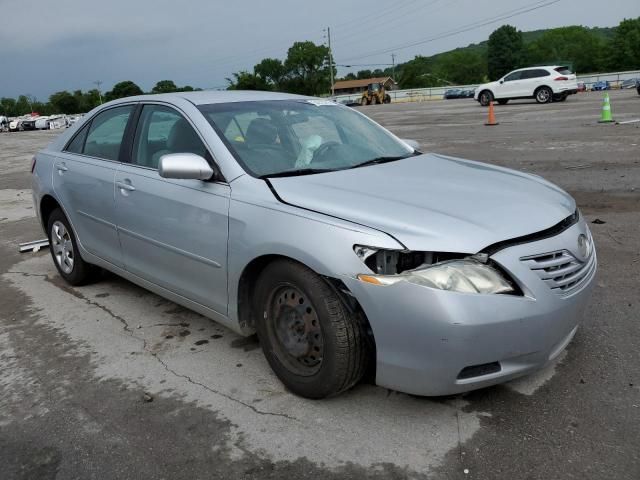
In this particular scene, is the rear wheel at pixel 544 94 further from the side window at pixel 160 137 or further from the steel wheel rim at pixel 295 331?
the steel wheel rim at pixel 295 331

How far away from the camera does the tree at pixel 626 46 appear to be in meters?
A: 104

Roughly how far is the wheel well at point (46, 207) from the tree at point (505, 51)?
118673 millimetres

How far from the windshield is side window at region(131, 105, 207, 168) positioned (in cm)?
17

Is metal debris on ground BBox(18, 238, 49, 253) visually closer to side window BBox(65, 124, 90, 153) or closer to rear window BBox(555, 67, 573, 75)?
side window BBox(65, 124, 90, 153)

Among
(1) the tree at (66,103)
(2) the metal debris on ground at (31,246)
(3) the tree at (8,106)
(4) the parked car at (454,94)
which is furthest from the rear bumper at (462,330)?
→ (3) the tree at (8,106)

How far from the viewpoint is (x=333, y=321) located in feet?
8.93

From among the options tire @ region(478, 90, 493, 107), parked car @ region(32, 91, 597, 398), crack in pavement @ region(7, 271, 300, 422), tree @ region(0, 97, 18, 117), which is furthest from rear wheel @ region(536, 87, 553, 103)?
tree @ region(0, 97, 18, 117)

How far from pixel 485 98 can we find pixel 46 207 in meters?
27.6

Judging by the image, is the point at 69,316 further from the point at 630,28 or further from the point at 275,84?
the point at 630,28

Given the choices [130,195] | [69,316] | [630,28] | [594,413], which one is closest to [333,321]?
[594,413]

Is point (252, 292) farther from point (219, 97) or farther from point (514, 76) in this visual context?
point (514, 76)

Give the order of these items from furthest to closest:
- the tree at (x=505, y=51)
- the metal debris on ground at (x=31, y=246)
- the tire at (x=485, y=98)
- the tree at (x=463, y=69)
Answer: the tree at (x=463, y=69)
the tree at (x=505, y=51)
the tire at (x=485, y=98)
the metal debris on ground at (x=31, y=246)

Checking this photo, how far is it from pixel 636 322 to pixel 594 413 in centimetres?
122

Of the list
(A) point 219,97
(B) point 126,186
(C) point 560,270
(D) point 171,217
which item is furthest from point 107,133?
(C) point 560,270
